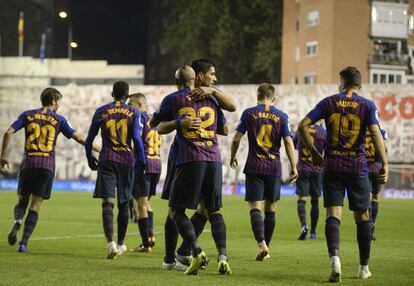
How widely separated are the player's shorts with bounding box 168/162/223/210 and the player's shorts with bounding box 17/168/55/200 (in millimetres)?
3585

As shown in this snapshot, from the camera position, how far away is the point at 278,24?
7781cm

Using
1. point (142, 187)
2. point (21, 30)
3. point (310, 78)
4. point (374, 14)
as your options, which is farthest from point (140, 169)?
point (310, 78)

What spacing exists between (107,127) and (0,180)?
32.5m

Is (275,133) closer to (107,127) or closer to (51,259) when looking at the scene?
(107,127)

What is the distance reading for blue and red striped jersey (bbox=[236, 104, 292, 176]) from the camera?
43.0 feet

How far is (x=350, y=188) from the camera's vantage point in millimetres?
10414

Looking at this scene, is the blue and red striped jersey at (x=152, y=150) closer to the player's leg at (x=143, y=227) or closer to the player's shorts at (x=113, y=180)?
the player's leg at (x=143, y=227)

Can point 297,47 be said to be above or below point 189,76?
above

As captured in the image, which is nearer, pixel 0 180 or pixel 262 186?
pixel 262 186

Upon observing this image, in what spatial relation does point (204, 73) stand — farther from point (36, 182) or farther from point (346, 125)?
point (36, 182)

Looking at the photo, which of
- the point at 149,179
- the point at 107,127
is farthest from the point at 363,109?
the point at 149,179

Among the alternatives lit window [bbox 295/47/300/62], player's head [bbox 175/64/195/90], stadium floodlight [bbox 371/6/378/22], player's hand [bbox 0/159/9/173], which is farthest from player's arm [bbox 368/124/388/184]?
lit window [bbox 295/47/300/62]

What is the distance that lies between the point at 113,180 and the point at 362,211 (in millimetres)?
3699

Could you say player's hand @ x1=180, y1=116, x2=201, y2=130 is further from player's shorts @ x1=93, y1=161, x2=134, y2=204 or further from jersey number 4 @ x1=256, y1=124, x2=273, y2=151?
jersey number 4 @ x1=256, y1=124, x2=273, y2=151
